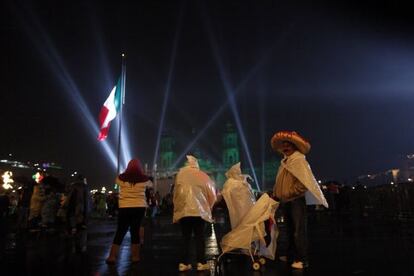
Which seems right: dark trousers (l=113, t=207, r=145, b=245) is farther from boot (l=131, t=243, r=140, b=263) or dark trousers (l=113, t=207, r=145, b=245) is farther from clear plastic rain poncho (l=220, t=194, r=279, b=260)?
clear plastic rain poncho (l=220, t=194, r=279, b=260)

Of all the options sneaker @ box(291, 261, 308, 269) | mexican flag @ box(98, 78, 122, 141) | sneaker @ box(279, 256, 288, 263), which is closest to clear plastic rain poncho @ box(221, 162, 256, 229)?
sneaker @ box(279, 256, 288, 263)

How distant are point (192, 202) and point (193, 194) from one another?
0.13 m

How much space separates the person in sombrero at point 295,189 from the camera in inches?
233

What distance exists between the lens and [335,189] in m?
20.0

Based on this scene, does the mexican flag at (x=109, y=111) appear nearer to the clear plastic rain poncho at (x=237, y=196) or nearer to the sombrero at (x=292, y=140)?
the clear plastic rain poncho at (x=237, y=196)

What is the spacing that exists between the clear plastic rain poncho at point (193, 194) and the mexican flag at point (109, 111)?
17.1 metres

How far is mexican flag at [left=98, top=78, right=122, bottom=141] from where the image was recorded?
22891 millimetres

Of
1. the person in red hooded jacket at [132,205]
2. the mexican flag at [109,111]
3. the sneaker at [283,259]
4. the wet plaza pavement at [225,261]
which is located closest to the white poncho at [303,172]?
the wet plaza pavement at [225,261]

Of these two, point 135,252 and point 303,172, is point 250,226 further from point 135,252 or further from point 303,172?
point 135,252

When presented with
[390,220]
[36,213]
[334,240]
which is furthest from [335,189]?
[36,213]

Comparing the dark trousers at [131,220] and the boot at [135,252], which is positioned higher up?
the dark trousers at [131,220]

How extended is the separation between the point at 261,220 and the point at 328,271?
1.17 m

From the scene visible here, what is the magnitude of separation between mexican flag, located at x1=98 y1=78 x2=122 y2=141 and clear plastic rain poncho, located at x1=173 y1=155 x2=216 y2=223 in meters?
17.1

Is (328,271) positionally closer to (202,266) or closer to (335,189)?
(202,266)
